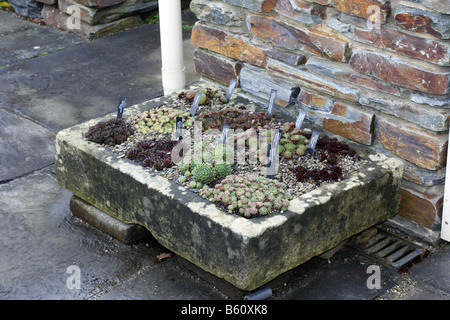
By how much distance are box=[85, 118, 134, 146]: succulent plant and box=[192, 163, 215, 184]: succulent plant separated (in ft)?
2.11

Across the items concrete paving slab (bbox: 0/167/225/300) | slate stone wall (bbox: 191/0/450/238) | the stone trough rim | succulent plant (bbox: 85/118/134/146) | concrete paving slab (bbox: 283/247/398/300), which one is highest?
slate stone wall (bbox: 191/0/450/238)

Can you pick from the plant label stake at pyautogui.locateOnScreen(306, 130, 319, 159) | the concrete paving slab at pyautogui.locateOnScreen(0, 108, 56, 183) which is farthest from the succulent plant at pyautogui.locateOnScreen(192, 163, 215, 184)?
the concrete paving slab at pyautogui.locateOnScreen(0, 108, 56, 183)

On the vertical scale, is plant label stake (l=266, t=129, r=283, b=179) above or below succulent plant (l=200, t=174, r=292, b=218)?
above

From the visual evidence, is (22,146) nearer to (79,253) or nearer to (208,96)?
(79,253)

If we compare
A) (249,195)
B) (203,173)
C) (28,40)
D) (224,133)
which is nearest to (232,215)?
(249,195)

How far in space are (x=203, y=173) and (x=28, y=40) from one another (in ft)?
12.7

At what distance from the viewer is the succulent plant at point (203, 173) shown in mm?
3350

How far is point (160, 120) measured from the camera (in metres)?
4.00

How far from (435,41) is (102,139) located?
1.93 meters

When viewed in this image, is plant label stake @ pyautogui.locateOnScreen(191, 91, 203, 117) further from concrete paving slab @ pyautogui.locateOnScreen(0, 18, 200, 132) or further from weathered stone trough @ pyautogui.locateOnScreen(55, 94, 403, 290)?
concrete paving slab @ pyautogui.locateOnScreen(0, 18, 200, 132)

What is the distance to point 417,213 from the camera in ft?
12.1

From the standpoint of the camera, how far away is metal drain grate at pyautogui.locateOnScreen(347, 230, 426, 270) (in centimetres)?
357

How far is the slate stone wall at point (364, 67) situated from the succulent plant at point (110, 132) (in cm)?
90

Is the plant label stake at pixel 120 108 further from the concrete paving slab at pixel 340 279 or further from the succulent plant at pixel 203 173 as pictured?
the concrete paving slab at pixel 340 279
